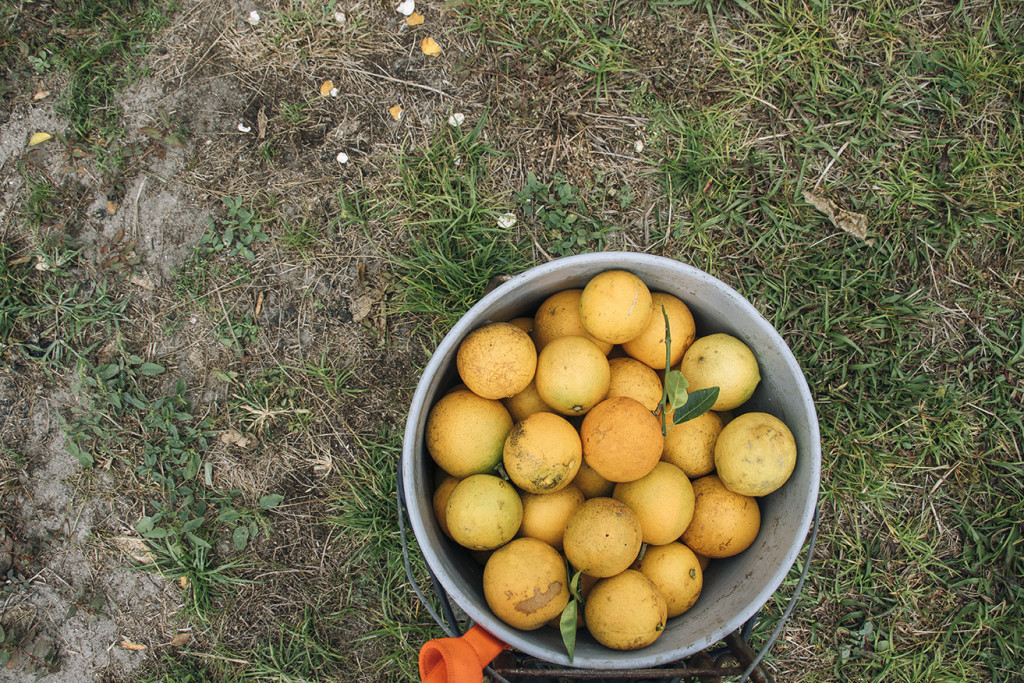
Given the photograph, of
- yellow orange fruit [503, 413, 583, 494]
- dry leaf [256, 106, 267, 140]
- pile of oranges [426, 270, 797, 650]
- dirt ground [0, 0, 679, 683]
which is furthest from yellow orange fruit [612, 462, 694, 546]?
dry leaf [256, 106, 267, 140]

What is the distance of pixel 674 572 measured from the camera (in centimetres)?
199

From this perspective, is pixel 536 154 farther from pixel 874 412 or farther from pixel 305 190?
pixel 874 412

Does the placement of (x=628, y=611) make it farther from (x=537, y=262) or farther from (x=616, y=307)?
(x=537, y=262)

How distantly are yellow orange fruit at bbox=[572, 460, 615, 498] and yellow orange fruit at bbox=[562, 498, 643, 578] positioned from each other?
240 millimetres

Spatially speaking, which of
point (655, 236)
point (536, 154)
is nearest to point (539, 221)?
point (536, 154)

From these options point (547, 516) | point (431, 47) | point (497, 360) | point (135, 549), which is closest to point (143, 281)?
point (135, 549)

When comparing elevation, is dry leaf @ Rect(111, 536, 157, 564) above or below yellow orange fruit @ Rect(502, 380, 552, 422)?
below

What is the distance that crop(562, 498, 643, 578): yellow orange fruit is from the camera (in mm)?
1819

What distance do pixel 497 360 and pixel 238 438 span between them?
5.18 ft

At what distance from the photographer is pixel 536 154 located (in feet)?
9.43

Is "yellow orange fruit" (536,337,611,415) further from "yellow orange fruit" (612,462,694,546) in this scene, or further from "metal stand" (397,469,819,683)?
"metal stand" (397,469,819,683)

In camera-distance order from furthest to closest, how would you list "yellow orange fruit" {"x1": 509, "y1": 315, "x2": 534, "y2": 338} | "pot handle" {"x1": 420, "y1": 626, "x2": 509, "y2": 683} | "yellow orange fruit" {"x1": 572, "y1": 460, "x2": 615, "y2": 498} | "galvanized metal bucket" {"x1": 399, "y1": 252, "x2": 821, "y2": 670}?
"yellow orange fruit" {"x1": 509, "y1": 315, "x2": 534, "y2": 338}
"yellow orange fruit" {"x1": 572, "y1": 460, "x2": 615, "y2": 498}
"galvanized metal bucket" {"x1": 399, "y1": 252, "x2": 821, "y2": 670}
"pot handle" {"x1": 420, "y1": 626, "x2": 509, "y2": 683}

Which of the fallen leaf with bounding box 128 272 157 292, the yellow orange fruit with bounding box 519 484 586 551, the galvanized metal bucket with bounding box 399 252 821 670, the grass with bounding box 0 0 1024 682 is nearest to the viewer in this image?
the galvanized metal bucket with bounding box 399 252 821 670

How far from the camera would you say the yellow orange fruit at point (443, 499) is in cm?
212
